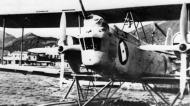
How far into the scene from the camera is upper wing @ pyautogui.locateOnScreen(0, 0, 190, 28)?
11.3 meters

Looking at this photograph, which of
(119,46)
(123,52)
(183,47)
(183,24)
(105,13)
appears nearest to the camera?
(183,24)

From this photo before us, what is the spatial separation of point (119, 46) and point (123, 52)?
0.92ft

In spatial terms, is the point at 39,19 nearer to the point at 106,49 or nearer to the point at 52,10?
the point at 52,10

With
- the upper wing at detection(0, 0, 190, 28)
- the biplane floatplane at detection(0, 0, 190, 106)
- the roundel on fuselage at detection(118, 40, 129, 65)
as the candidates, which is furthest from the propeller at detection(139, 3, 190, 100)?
the upper wing at detection(0, 0, 190, 28)

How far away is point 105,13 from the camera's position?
42.1ft

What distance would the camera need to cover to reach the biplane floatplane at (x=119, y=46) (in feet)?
29.8

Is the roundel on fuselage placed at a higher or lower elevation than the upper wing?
lower

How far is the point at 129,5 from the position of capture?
11281mm

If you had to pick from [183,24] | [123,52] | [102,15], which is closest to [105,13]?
[102,15]

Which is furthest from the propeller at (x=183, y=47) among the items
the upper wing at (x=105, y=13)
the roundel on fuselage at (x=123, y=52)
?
the upper wing at (x=105, y=13)

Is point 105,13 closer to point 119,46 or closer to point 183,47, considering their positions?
point 119,46

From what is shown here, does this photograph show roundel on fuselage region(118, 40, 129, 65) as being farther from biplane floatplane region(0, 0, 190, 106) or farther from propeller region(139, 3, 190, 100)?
propeller region(139, 3, 190, 100)

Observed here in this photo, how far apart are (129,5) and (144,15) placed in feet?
5.53

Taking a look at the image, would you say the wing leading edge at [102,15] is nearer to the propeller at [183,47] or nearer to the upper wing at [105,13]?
the upper wing at [105,13]
